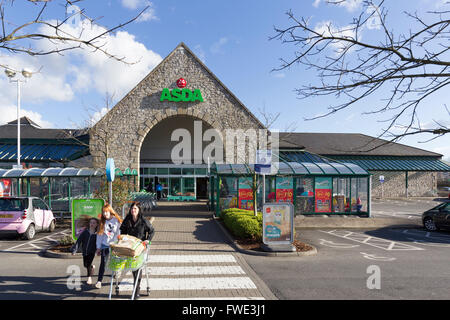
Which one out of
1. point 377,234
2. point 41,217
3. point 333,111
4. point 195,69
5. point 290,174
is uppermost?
point 195,69

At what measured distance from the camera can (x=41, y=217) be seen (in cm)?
1195

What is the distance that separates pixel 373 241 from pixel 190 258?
702 centimetres

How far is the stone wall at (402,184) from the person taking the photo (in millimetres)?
34625

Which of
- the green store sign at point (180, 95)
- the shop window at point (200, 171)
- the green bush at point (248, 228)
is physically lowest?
the green bush at point (248, 228)

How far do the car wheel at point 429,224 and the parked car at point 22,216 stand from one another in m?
16.7

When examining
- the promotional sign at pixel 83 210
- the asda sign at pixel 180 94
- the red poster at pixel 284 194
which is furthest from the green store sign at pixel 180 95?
the promotional sign at pixel 83 210

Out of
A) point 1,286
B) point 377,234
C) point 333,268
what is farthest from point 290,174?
point 1,286

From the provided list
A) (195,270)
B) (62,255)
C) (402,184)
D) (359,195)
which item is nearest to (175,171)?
(359,195)

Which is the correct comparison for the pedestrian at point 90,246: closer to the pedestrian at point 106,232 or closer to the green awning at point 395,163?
the pedestrian at point 106,232

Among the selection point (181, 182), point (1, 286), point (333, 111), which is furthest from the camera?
point (181, 182)

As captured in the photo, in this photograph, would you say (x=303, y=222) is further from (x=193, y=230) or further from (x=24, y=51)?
(x=24, y=51)

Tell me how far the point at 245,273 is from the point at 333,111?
16.0ft

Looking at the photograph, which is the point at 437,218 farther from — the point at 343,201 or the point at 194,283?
the point at 194,283

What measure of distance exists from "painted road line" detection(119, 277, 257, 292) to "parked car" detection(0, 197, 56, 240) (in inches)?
→ 264
